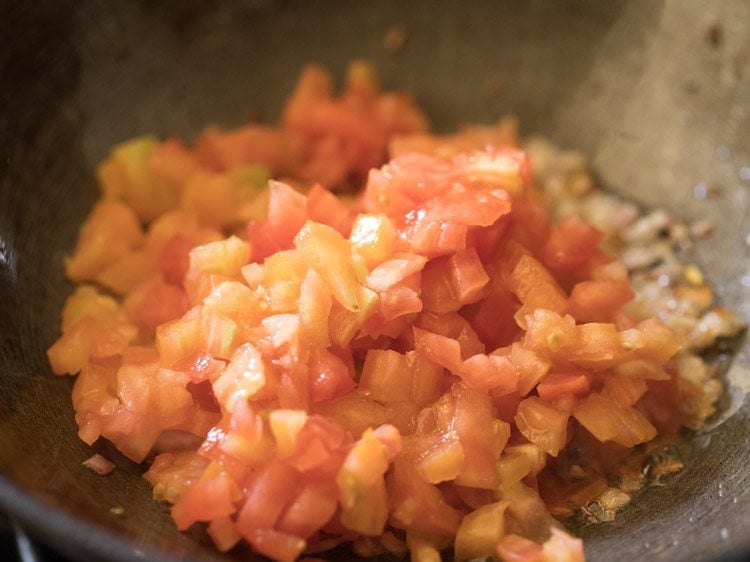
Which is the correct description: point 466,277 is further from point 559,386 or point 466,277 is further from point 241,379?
point 241,379

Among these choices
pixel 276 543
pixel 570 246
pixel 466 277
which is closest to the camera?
pixel 276 543

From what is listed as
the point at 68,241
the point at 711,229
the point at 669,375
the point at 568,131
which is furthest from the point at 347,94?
the point at 669,375

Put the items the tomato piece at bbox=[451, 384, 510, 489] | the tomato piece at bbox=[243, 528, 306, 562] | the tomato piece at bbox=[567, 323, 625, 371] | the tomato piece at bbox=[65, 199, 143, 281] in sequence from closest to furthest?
1. the tomato piece at bbox=[243, 528, 306, 562]
2. the tomato piece at bbox=[451, 384, 510, 489]
3. the tomato piece at bbox=[567, 323, 625, 371]
4. the tomato piece at bbox=[65, 199, 143, 281]

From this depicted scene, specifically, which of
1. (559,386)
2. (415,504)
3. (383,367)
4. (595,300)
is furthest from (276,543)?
(595,300)

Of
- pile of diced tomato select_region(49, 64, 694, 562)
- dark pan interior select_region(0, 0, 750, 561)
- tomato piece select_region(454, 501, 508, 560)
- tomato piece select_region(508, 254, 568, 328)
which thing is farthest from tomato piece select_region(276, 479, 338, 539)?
tomato piece select_region(508, 254, 568, 328)

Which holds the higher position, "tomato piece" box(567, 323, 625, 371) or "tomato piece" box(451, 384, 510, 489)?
"tomato piece" box(567, 323, 625, 371)

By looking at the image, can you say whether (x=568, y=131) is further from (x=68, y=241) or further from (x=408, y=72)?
(x=68, y=241)

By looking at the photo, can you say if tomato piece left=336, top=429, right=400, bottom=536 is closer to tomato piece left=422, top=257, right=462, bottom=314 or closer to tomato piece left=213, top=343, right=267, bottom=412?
tomato piece left=213, top=343, right=267, bottom=412
